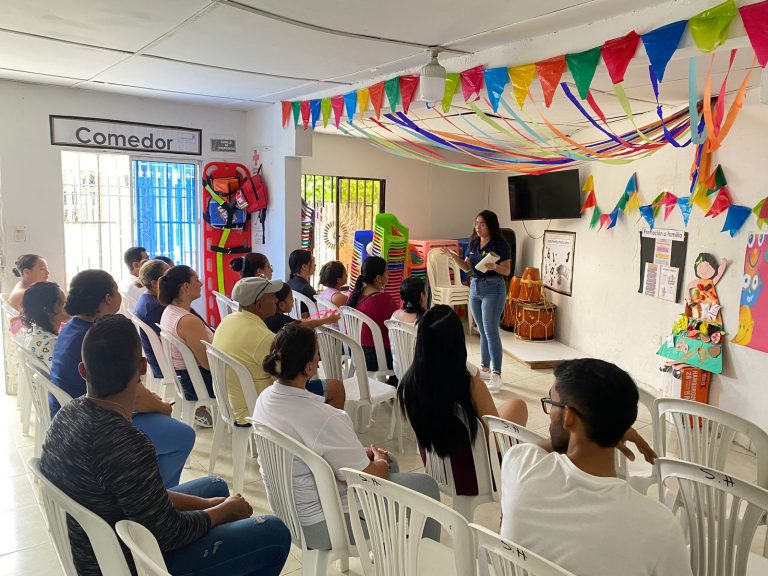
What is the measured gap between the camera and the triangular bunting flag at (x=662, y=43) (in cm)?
234

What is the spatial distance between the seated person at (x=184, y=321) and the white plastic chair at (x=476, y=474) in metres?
1.50

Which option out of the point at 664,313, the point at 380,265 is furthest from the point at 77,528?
the point at 664,313

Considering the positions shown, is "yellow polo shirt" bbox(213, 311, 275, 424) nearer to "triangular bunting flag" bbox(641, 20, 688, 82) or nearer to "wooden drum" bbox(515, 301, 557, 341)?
"triangular bunting flag" bbox(641, 20, 688, 82)

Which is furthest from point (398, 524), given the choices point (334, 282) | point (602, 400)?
point (334, 282)

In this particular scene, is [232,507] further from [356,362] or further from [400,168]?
[400,168]

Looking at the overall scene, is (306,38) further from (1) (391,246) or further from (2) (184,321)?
(1) (391,246)

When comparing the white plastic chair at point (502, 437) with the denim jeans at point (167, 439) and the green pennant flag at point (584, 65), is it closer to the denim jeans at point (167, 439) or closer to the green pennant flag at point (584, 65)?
the denim jeans at point (167, 439)

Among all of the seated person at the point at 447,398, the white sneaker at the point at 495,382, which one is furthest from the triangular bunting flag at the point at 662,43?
the white sneaker at the point at 495,382

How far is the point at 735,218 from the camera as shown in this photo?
3.95 metres

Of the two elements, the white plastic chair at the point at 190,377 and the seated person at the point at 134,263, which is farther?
the seated person at the point at 134,263

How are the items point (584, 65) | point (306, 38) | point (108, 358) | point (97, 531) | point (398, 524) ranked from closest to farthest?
point (97, 531)
point (398, 524)
point (108, 358)
point (584, 65)
point (306, 38)

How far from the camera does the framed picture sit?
6086 mm

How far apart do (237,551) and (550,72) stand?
256cm

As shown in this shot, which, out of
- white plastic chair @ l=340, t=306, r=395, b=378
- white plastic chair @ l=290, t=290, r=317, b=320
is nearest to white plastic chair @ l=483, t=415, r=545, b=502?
white plastic chair @ l=340, t=306, r=395, b=378
